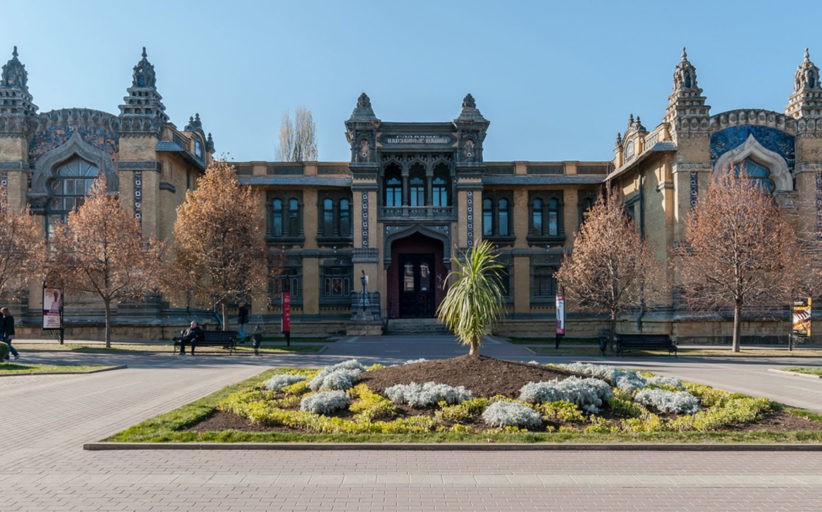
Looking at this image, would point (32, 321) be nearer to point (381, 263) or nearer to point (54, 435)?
point (381, 263)

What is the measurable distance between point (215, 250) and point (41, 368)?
35.8ft

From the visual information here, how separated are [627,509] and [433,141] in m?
34.3

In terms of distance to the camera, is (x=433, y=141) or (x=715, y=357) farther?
(x=433, y=141)

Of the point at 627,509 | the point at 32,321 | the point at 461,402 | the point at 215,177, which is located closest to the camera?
the point at 627,509

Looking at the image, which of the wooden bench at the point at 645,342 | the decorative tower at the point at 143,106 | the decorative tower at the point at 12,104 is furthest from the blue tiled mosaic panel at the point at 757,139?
the decorative tower at the point at 12,104

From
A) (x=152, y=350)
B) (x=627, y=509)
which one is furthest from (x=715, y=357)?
(x=152, y=350)

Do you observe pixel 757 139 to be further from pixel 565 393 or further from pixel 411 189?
pixel 565 393

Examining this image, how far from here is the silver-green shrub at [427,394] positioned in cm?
1141

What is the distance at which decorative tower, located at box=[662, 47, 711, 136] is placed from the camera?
33.1 m

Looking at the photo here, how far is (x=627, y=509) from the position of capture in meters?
6.76

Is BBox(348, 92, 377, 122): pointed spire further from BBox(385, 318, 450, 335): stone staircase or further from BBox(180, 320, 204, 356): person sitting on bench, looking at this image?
BBox(180, 320, 204, 356): person sitting on bench

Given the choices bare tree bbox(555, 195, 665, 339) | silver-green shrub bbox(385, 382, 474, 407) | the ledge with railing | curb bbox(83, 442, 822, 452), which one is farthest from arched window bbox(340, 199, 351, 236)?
curb bbox(83, 442, 822, 452)

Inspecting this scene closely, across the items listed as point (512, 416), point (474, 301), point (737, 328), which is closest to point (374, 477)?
point (512, 416)

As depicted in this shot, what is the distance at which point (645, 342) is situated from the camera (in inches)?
1014
